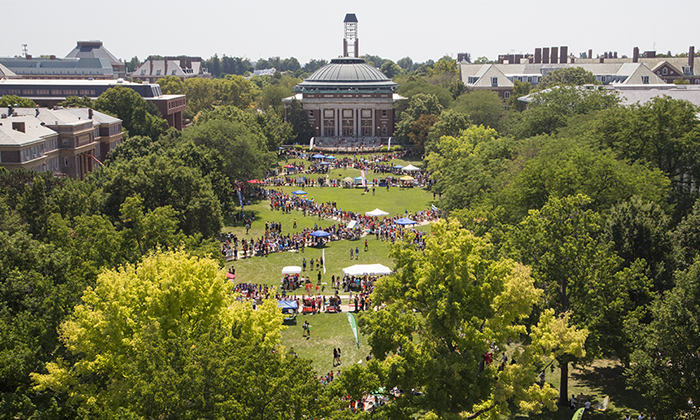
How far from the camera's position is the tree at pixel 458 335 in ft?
75.6

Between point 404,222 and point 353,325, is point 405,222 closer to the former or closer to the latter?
point 404,222

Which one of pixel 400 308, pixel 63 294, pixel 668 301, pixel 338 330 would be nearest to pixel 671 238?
pixel 668 301

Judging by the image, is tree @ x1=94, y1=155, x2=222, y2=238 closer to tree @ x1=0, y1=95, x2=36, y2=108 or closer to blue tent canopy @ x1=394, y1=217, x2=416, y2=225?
blue tent canopy @ x1=394, y1=217, x2=416, y2=225

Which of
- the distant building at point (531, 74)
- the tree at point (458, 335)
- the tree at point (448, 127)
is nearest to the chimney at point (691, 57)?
the distant building at point (531, 74)

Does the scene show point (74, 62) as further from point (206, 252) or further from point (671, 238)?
point (671, 238)

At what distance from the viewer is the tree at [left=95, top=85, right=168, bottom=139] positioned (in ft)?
315

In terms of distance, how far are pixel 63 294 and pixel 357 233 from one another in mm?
33427

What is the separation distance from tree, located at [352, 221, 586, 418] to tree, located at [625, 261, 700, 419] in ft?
10.4

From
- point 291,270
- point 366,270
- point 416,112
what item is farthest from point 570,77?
point 291,270

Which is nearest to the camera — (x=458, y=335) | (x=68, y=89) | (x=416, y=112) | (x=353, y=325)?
(x=458, y=335)

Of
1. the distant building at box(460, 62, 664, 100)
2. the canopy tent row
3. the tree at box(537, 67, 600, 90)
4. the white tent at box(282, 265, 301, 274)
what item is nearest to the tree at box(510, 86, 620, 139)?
the canopy tent row

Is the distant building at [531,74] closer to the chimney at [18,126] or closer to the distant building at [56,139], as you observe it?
the distant building at [56,139]

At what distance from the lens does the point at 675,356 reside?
2547 centimetres

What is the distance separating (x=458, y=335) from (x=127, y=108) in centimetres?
8407
